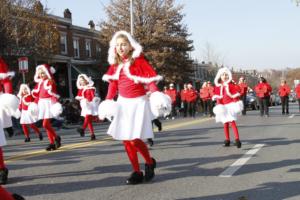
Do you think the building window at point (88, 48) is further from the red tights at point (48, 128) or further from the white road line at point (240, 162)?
the white road line at point (240, 162)

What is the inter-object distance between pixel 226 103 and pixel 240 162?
2.76m

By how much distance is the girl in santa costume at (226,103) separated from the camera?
10984 mm

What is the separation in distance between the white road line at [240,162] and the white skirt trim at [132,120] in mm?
1500

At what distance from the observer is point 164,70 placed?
41969 mm

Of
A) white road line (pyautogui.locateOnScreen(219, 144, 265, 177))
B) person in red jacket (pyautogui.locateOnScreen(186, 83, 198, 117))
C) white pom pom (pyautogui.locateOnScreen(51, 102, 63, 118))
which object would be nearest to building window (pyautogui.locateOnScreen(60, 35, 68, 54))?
person in red jacket (pyautogui.locateOnScreen(186, 83, 198, 117))

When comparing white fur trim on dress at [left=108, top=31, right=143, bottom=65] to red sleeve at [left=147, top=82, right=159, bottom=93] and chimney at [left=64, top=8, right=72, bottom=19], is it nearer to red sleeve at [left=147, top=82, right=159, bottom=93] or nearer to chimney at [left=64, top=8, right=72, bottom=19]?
red sleeve at [left=147, top=82, right=159, bottom=93]

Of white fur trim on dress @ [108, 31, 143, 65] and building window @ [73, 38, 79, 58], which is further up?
building window @ [73, 38, 79, 58]

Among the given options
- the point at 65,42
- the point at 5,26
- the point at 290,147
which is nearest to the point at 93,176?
the point at 290,147

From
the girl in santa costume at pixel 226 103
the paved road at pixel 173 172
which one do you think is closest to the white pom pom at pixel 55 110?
the paved road at pixel 173 172

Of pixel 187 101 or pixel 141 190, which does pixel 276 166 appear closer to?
pixel 141 190

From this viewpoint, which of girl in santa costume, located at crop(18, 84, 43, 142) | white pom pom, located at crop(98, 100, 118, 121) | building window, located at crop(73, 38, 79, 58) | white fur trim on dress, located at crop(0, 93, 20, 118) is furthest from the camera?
building window, located at crop(73, 38, 79, 58)

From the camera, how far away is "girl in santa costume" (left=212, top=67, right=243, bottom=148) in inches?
432

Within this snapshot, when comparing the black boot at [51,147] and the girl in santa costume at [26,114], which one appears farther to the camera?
the girl in santa costume at [26,114]

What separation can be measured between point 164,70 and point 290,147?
31.5 meters
